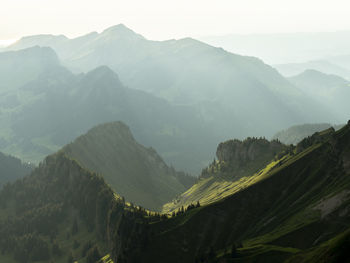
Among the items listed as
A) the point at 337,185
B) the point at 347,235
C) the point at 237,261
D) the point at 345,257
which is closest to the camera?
the point at 345,257

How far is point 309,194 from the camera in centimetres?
19712

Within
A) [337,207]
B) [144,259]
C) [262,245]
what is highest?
[337,207]

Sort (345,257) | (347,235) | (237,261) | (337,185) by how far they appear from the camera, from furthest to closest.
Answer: (337,185), (237,261), (347,235), (345,257)

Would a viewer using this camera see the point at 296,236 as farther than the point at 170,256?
No

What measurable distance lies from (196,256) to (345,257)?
86818 mm

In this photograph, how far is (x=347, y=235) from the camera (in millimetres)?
122438

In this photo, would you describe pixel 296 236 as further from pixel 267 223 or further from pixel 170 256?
pixel 170 256

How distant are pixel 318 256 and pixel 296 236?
37660 mm

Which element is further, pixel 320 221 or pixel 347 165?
pixel 347 165

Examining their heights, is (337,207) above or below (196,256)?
above

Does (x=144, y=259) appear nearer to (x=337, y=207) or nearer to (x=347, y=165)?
(x=337, y=207)

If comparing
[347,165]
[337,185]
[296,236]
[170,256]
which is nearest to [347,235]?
[296,236]

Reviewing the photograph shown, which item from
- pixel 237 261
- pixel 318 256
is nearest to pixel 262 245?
pixel 237 261

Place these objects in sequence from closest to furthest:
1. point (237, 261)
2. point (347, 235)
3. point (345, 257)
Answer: point (345, 257)
point (347, 235)
point (237, 261)
